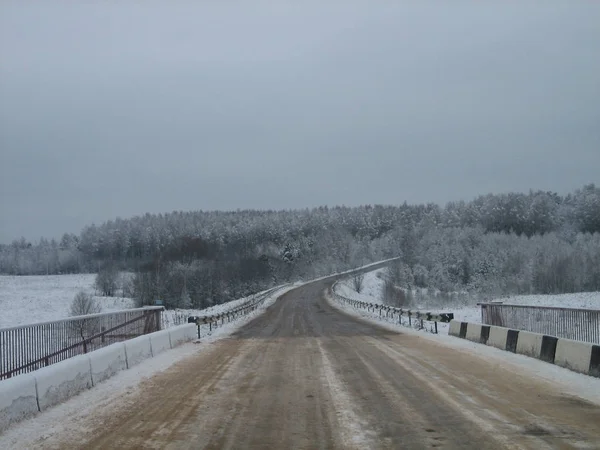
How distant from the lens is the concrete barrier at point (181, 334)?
2055 cm

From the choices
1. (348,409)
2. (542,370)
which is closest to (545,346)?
(542,370)

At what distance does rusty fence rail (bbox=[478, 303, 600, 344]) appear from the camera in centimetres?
1619

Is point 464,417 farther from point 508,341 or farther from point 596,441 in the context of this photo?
point 508,341

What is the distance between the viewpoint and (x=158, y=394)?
36.7 feet

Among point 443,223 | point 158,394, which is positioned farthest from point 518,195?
point 158,394

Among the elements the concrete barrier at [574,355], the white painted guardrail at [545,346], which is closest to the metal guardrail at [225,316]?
the white painted guardrail at [545,346]

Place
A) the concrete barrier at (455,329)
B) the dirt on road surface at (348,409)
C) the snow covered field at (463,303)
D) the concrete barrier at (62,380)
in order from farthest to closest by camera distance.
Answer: the snow covered field at (463,303)
the concrete barrier at (455,329)
the concrete barrier at (62,380)
the dirt on road surface at (348,409)

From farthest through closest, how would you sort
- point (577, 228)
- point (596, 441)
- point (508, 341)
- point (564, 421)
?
point (577, 228), point (508, 341), point (564, 421), point (596, 441)

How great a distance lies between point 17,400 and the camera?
9.04 metres

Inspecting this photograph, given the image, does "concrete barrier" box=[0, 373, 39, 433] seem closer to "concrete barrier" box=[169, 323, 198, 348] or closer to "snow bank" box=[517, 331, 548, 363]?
"concrete barrier" box=[169, 323, 198, 348]

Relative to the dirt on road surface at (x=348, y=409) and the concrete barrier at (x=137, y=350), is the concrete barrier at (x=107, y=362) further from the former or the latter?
the dirt on road surface at (x=348, y=409)

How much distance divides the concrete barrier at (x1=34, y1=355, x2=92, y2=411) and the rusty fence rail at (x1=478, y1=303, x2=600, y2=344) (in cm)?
1234

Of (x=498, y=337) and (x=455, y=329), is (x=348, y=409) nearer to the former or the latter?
(x=498, y=337)

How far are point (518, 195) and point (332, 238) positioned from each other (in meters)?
54.2
